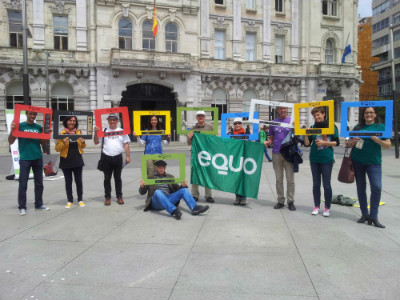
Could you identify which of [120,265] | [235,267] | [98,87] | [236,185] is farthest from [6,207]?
[98,87]

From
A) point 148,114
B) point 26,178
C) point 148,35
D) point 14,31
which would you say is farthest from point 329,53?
point 26,178

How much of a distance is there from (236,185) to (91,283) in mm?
4108

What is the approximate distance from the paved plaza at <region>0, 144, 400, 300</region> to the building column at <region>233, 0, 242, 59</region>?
23.5m

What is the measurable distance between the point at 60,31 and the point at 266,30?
16.6 meters

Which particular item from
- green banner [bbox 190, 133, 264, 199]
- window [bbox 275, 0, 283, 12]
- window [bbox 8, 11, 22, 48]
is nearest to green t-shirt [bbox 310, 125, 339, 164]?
green banner [bbox 190, 133, 264, 199]

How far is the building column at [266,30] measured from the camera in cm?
2939

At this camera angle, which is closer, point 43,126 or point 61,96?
point 43,126

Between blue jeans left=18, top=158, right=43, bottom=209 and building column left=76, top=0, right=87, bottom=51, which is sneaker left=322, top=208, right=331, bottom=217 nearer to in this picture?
blue jeans left=18, top=158, right=43, bottom=209

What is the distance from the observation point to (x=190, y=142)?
7.42 m

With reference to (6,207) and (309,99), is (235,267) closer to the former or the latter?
(6,207)

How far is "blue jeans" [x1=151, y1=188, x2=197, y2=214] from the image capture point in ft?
20.2

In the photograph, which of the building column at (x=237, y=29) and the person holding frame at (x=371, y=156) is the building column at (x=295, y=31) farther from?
the person holding frame at (x=371, y=156)

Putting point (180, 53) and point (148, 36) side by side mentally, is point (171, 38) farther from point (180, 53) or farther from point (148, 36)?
point (180, 53)

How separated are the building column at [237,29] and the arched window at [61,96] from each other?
44.2 ft
